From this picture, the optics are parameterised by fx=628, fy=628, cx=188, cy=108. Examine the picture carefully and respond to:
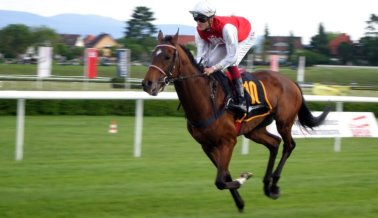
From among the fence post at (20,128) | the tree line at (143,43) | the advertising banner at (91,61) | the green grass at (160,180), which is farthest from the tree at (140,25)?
the fence post at (20,128)

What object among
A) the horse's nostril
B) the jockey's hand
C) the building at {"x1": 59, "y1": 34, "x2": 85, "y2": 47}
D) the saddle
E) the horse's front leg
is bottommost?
the building at {"x1": 59, "y1": 34, "x2": 85, "y2": 47}

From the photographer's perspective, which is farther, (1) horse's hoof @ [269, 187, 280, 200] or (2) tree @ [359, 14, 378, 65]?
(2) tree @ [359, 14, 378, 65]

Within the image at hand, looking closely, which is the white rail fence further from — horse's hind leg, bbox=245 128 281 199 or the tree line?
the tree line

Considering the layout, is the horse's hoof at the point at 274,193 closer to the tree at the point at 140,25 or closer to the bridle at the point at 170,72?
the bridle at the point at 170,72

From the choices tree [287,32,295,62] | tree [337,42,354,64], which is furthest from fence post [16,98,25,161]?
tree [287,32,295,62]

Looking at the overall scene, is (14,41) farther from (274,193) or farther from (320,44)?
(274,193)

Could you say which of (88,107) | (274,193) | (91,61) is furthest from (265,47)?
(274,193)

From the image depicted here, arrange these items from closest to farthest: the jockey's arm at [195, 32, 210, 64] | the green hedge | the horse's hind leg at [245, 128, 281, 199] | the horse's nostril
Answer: the horse's nostril
the jockey's arm at [195, 32, 210, 64]
the horse's hind leg at [245, 128, 281, 199]
the green hedge

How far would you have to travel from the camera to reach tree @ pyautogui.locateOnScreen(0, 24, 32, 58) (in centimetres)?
3891

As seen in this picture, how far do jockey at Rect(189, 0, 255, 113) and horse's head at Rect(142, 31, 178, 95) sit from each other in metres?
0.39

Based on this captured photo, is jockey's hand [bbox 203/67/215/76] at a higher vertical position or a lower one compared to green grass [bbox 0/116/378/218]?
higher

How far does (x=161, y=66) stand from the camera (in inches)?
188

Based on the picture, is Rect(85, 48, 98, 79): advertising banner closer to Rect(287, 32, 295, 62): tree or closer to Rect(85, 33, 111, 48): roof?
Rect(287, 32, 295, 62): tree

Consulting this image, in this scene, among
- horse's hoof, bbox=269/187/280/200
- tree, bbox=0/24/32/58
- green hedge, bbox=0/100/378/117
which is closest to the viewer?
horse's hoof, bbox=269/187/280/200
